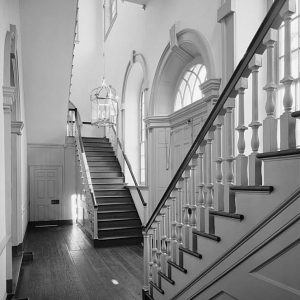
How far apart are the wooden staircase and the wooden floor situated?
14.7 inches

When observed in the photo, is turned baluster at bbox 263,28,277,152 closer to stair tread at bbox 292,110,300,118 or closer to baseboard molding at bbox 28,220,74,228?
stair tread at bbox 292,110,300,118

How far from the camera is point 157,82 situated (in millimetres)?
6906

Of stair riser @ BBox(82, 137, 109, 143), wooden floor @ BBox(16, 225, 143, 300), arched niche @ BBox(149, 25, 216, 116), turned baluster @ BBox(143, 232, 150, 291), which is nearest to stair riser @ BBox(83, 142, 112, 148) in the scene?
stair riser @ BBox(82, 137, 109, 143)

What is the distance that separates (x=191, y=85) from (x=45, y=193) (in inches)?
247

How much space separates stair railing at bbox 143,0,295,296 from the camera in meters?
1.95

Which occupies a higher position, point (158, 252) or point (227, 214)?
point (227, 214)

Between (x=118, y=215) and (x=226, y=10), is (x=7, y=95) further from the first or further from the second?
(x=118, y=215)

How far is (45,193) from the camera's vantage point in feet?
33.8

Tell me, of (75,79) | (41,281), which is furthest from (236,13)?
(75,79)

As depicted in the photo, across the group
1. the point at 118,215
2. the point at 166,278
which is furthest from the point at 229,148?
the point at 118,215

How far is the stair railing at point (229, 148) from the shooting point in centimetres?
195

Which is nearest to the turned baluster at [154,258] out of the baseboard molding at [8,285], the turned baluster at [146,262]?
the turned baluster at [146,262]

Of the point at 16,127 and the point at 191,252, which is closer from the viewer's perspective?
the point at 191,252

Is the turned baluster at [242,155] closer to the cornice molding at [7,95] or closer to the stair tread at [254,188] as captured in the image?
the stair tread at [254,188]
